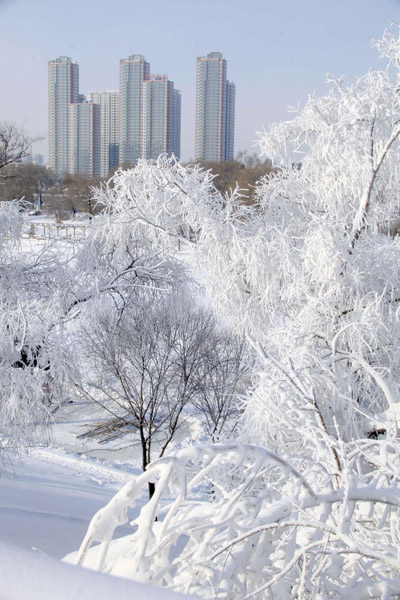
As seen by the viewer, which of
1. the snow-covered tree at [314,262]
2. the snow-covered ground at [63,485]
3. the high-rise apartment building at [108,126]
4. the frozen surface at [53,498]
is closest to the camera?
the snow-covered tree at [314,262]

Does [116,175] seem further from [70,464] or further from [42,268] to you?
[70,464]

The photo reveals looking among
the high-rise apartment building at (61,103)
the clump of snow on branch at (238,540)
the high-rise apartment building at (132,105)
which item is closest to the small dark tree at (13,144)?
the clump of snow on branch at (238,540)

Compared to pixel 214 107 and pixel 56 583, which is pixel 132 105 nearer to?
pixel 214 107

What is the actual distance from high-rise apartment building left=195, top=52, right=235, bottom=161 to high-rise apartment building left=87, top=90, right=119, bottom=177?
647cm

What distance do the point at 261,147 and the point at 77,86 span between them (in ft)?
92.3

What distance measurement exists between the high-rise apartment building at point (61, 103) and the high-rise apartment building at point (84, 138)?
42 centimetres

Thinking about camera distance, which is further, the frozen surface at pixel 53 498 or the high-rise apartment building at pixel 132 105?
the high-rise apartment building at pixel 132 105

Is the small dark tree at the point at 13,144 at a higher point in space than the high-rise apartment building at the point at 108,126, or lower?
lower

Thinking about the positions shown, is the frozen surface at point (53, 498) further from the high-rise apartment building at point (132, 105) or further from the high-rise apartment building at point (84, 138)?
the high-rise apartment building at point (84, 138)

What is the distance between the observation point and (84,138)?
42.9m

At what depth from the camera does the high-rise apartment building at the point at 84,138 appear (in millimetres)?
38309

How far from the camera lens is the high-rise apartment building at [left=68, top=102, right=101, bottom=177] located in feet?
126

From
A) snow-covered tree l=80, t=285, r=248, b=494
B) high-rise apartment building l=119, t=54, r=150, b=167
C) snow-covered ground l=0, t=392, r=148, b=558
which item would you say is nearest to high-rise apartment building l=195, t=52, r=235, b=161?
high-rise apartment building l=119, t=54, r=150, b=167

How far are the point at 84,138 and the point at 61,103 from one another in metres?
7.38
